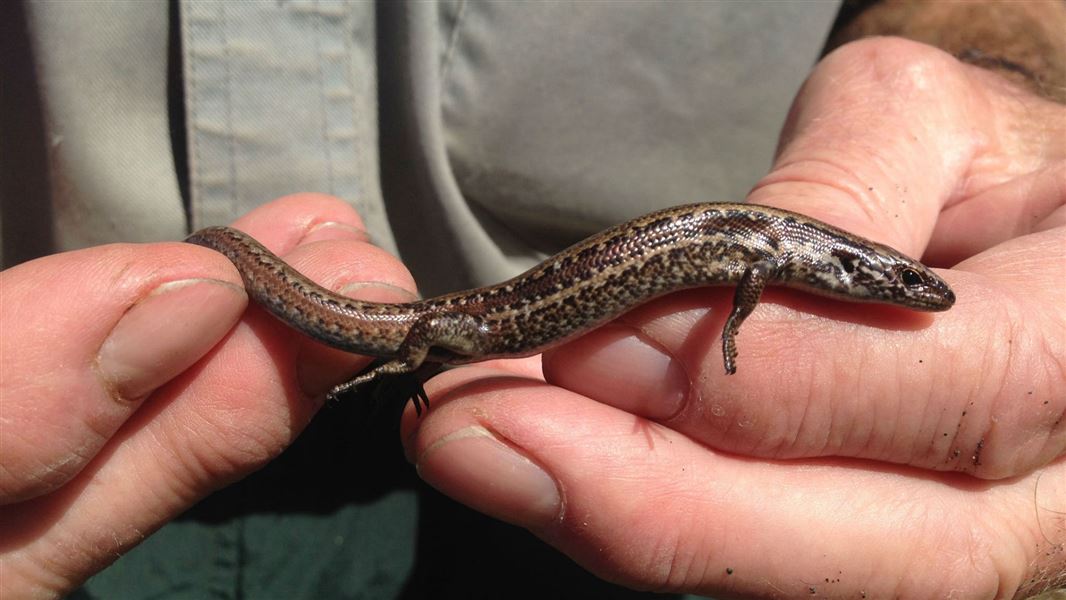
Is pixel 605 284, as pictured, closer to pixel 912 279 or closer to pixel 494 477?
pixel 494 477

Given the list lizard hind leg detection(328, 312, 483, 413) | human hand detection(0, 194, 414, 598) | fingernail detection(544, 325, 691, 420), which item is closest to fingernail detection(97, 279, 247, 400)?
human hand detection(0, 194, 414, 598)

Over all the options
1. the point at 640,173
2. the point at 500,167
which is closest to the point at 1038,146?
the point at 640,173

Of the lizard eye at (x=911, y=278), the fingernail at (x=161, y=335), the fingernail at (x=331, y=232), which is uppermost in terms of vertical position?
the lizard eye at (x=911, y=278)

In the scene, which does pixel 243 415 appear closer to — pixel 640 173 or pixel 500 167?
pixel 500 167

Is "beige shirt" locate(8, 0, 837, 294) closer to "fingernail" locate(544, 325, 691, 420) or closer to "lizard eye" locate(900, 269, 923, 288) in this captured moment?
"fingernail" locate(544, 325, 691, 420)

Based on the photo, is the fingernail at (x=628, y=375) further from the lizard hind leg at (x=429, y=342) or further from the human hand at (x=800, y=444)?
the lizard hind leg at (x=429, y=342)

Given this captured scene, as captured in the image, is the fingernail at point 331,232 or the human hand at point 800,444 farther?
the fingernail at point 331,232

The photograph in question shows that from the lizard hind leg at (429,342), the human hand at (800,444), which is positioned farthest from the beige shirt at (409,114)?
the human hand at (800,444)

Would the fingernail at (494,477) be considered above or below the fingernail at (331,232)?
below

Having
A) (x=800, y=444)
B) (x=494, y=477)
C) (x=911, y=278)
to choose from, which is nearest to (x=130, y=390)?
(x=494, y=477)

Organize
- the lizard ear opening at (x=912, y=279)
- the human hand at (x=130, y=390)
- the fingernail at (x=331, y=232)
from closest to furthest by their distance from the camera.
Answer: the human hand at (x=130, y=390) < the lizard ear opening at (x=912, y=279) < the fingernail at (x=331, y=232)
